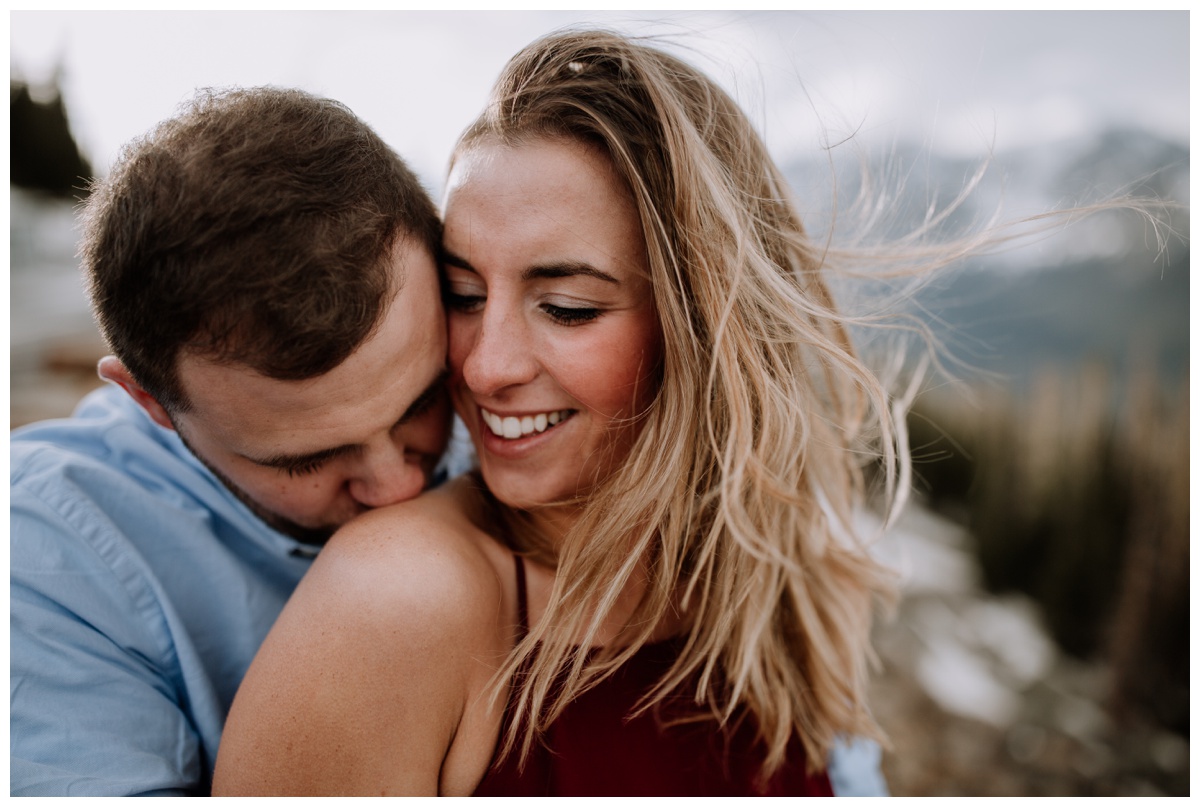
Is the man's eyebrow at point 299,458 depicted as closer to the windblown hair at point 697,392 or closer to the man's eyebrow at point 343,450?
the man's eyebrow at point 343,450

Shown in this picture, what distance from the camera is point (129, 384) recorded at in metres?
1.55

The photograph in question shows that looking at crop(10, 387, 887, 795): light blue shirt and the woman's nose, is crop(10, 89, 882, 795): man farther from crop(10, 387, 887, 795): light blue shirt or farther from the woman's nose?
the woman's nose

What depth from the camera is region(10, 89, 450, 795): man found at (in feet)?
4.12

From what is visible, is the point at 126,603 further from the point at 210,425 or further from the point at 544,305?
the point at 544,305

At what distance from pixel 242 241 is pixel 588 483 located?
93cm

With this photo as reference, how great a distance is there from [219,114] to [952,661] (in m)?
5.79

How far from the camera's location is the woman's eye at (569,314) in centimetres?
158

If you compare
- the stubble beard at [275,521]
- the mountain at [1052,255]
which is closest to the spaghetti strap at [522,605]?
the stubble beard at [275,521]

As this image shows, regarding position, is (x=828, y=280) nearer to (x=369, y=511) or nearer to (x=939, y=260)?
(x=939, y=260)

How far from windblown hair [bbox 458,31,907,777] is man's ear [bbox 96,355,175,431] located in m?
0.86

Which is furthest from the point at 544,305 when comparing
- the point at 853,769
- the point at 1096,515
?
the point at 1096,515

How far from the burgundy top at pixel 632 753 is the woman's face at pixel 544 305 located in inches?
13.9

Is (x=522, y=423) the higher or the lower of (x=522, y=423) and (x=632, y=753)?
the higher

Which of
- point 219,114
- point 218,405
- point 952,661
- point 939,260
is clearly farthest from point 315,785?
point 952,661
